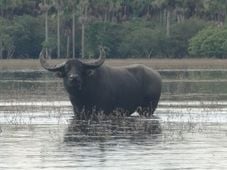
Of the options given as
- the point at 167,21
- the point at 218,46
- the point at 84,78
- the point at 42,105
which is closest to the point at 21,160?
the point at 84,78

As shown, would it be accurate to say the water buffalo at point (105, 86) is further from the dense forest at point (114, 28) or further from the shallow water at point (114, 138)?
the dense forest at point (114, 28)

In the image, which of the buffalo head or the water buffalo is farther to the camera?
the water buffalo

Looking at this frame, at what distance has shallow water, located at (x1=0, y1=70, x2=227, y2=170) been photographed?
704 inches

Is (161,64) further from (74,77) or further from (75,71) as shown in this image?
(74,77)

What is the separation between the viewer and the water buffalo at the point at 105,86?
1056 inches

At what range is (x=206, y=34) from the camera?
99625 millimetres

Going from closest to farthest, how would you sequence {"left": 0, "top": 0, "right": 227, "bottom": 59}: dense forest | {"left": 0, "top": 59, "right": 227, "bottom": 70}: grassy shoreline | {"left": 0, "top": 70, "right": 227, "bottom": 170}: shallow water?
{"left": 0, "top": 70, "right": 227, "bottom": 170}: shallow water, {"left": 0, "top": 59, "right": 227, "bottom": 70}: grassy shoreline, {"left": 0, "top": 0, "right": 227, "bottom": 59}: dense forest

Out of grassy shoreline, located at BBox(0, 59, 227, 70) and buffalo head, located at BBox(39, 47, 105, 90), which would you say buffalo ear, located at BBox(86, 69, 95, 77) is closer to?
buffalo head, located at BBox(39, 47, 105, 90)

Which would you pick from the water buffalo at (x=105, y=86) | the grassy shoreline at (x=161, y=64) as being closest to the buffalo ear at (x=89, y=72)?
the water buffalo at (x=105, y=86)

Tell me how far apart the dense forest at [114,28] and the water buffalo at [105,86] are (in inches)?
2619

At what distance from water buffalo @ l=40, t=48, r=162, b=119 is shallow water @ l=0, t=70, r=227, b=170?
0.47m

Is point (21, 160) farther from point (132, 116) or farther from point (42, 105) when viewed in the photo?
point (42, 105)

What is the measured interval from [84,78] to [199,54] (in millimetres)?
70582

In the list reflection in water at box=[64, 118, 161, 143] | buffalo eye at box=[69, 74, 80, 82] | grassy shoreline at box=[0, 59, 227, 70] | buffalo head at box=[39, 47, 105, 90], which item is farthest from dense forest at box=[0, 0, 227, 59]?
reflection in water at box=[64, 118, 161, 143]
